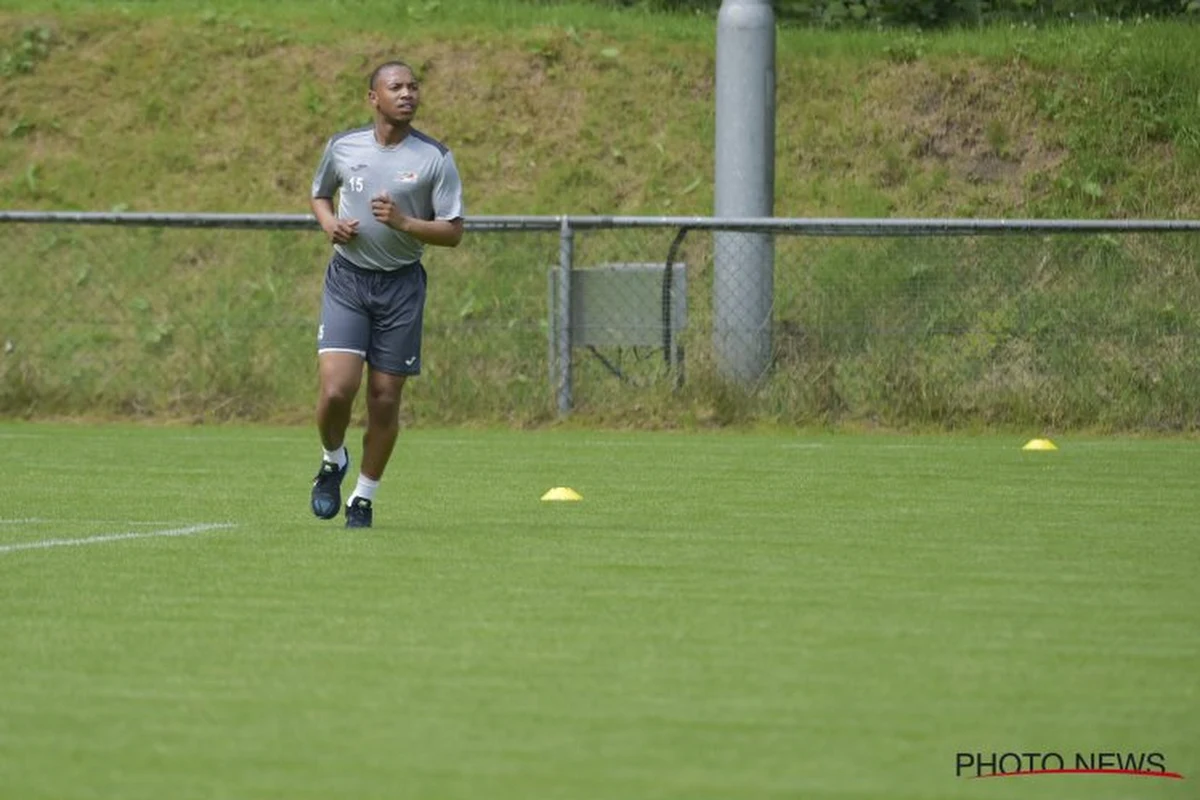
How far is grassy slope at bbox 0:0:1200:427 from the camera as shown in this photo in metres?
18.0

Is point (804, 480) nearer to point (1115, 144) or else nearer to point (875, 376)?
point (875, 376)

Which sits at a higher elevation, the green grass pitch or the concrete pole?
the concrete pole

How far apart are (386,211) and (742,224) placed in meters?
8.00

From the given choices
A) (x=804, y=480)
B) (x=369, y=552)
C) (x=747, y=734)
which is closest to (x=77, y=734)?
(x=747, y=734)

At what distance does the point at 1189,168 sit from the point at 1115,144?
75cm

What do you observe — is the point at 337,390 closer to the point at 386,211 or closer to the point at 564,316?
the point at 386,211

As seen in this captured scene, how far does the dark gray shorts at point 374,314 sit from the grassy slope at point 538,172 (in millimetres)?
7301

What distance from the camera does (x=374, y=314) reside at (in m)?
10.4

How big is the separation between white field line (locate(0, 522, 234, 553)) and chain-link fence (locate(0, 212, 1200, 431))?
7.36 metres

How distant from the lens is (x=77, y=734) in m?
5.66

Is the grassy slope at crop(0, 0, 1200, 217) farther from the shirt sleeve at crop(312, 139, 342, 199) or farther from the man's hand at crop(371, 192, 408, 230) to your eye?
the man's hand at crop(371, 192, 408, 230)

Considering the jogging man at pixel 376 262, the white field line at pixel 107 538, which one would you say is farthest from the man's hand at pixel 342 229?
the white field line at pixel 107 538

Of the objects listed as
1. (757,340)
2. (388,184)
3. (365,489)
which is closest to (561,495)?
(365,489)

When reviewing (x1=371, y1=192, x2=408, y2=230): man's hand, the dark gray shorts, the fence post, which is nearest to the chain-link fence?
the fence post
